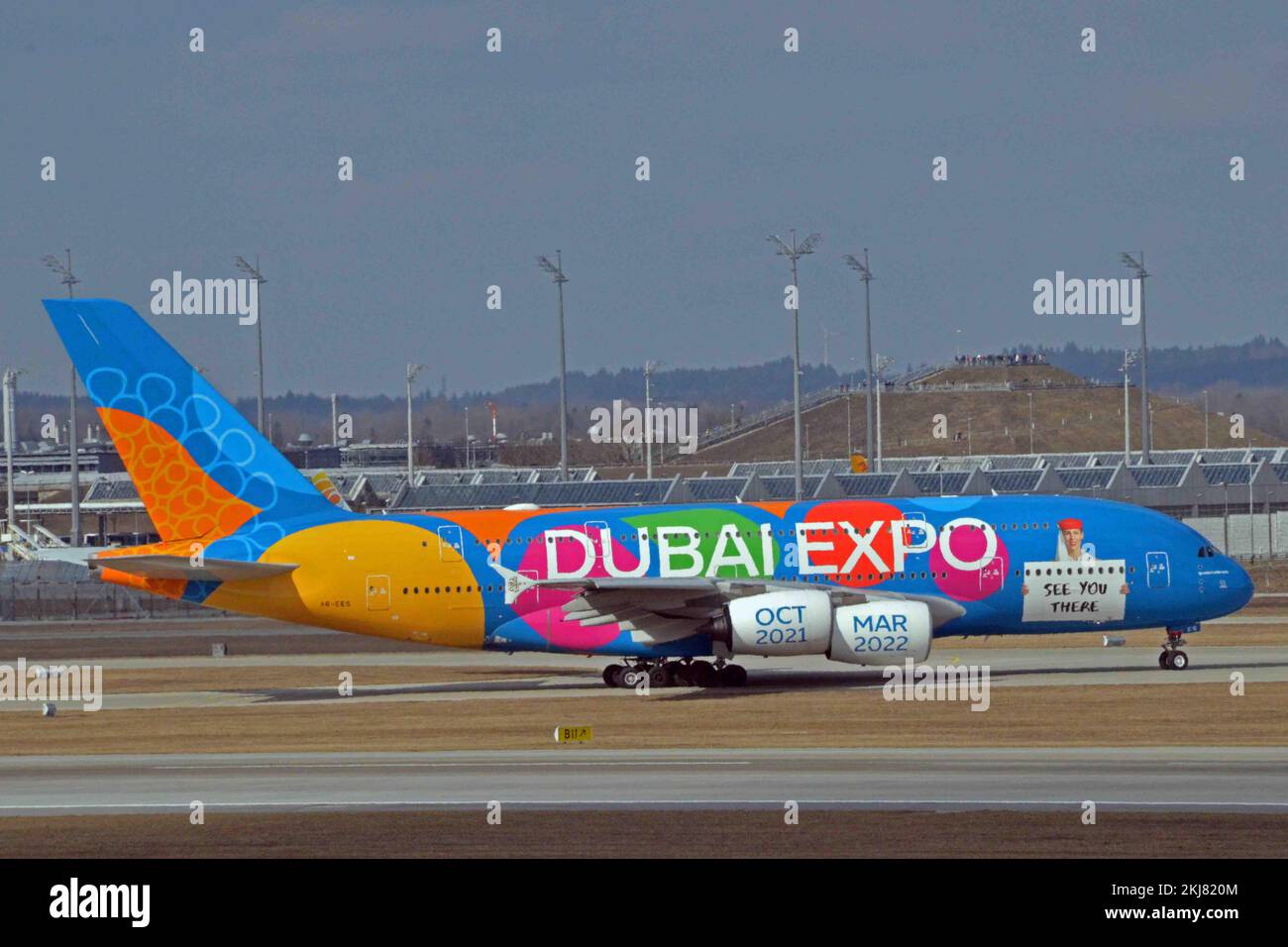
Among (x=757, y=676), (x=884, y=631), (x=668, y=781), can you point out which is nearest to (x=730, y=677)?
(x=757, y=676)

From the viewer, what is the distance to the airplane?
52.0 meters

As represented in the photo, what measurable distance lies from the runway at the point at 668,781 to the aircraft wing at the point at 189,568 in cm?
1123

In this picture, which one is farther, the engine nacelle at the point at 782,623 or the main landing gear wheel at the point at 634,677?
the main landing gear wheel at the point at 634,677

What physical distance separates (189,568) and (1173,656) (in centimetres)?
2810

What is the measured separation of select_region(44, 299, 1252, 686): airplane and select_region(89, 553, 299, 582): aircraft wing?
0.27 ft

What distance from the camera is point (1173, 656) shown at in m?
53.3

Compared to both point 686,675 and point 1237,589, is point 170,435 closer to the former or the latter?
point 686,675

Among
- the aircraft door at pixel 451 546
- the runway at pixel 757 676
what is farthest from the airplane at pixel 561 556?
the runway at pixel 757 676

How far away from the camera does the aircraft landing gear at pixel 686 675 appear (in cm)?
5234

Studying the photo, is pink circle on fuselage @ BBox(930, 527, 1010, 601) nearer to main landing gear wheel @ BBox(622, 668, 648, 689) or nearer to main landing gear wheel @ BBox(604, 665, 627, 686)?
main landing gear wheel @ BBox(622, 668, 648, 689)

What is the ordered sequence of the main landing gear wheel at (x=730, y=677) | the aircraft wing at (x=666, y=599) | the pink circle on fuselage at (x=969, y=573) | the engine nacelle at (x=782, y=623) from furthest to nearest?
the main landing gear wheel at (x=730, y=677) < the pink circle on fuselage at (x=969, y=573) < the aircraft wing at (x=666, y=599) < the engine nacelle at (x=782, y=623)

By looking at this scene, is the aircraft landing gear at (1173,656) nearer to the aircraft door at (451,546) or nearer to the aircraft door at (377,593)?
the aircraft door at (451,546)
